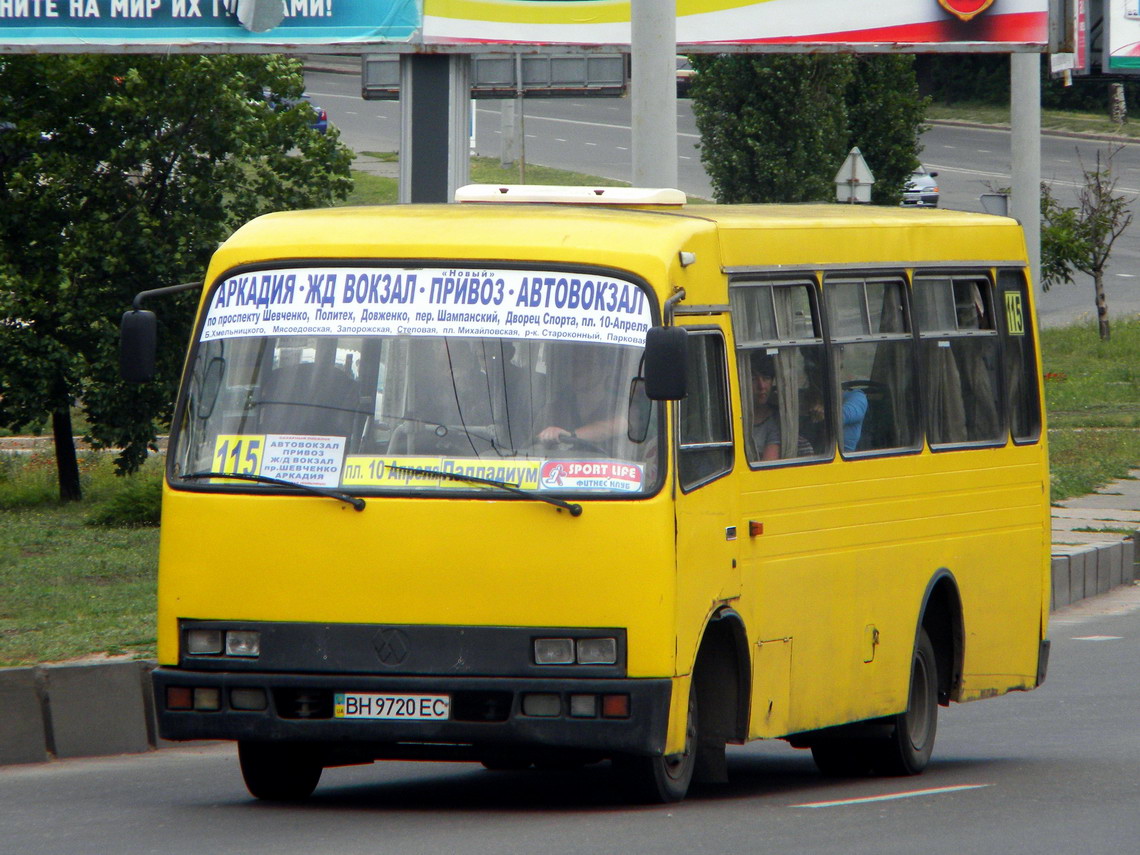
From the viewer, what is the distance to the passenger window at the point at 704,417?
25.5 ft

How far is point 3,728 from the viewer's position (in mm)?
9562

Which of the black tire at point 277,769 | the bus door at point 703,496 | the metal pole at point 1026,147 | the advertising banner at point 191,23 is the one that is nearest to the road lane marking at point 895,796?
the bus door at point 703,496

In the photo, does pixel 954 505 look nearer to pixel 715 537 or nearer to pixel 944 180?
pixel 715 537

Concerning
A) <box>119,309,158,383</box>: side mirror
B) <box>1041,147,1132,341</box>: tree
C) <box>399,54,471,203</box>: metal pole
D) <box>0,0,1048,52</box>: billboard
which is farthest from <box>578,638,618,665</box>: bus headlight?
<box>1041,147,1132,341</box>: tree

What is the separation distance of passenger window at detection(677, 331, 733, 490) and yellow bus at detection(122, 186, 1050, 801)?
2 cm

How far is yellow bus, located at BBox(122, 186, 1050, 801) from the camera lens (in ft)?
24.4

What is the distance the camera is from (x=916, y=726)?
33.2 feet

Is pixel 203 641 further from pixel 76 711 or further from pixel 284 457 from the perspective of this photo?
pixel 76 711

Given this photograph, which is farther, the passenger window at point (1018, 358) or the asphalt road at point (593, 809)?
the passenger window at point (1018, 358)

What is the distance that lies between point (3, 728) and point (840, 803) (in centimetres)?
394

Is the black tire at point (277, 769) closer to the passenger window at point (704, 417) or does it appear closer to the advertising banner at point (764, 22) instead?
the passenger window at point (704, 417)

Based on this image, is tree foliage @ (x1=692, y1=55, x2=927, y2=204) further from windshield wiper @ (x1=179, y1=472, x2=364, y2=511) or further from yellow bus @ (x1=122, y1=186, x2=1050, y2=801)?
windshield wiper @ (x1=179, y1=472, x2=364, y2=511)

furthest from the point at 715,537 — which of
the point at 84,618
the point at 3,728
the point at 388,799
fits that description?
the point at 84,618

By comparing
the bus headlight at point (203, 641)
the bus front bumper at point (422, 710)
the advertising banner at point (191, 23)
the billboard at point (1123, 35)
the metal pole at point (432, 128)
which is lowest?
the bus front bumper at point (422, 710)
